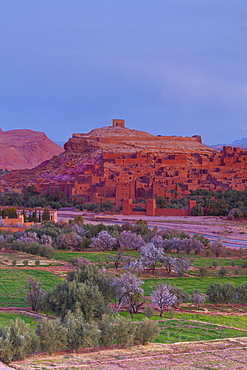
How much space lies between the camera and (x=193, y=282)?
22.3 metres

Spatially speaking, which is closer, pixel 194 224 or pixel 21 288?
pixel 21 288

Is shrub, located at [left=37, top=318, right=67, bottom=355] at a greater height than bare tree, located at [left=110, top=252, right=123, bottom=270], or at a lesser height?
lesser

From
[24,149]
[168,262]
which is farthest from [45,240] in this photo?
[24,149]

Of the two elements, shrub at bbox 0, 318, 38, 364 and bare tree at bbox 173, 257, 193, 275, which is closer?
shrub at bbox 0, 318, 38, 364

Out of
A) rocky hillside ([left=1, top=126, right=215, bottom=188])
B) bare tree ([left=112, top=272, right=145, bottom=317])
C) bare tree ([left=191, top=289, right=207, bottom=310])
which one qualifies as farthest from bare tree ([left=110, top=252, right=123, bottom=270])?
rocky hillside ([left=1, top=126, right=215, bottom=188])

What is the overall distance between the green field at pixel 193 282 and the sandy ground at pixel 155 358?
25.7 feet

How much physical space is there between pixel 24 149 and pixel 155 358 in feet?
443

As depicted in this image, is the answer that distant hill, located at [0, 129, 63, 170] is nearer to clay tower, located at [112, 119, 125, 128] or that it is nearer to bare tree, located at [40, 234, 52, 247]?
clay tower, located at [112, 119, 125, 128]

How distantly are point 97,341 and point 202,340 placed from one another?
99.7 inches

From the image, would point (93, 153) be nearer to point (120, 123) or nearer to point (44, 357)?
point (120, 123)

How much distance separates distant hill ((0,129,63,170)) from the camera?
132 m

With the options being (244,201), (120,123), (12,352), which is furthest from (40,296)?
(120,123)

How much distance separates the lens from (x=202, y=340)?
1337 centimetres

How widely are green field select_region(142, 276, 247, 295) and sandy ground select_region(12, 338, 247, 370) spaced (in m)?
7.82
